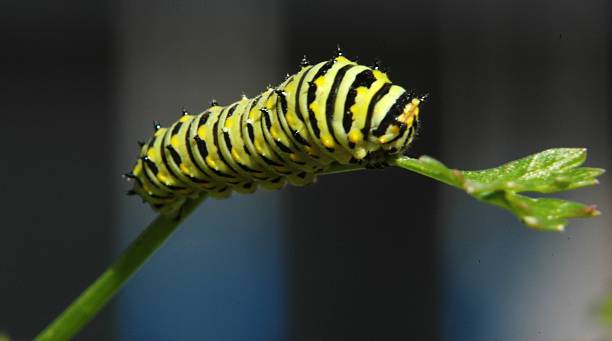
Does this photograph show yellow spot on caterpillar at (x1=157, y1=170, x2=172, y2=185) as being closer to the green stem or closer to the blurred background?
the green stem

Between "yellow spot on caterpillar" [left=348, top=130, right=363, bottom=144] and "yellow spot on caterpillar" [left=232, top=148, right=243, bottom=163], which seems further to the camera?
"yellow spot on caterpillar" [left=232, top=148, right=243, bottom=163]

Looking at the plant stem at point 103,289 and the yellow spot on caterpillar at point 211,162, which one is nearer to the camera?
the plant stem at point 103,289

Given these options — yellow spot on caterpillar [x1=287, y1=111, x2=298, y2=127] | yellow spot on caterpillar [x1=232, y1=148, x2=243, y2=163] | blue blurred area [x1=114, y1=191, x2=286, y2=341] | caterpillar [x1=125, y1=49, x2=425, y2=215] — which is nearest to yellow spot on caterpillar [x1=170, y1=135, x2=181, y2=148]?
caterpillar [x1=125, y1=49, x2=425, y2=215]

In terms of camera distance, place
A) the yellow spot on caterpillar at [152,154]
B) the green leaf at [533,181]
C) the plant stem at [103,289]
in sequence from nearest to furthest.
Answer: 1. the green leaf at [533,181]
2. the plant stem at [103,289]
3. the yellow spot on caterpillar at [152,154]

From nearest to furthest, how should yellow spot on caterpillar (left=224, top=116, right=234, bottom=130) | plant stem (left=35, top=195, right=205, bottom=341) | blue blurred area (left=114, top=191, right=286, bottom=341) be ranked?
1. plant stem (left=35, top=195, right=205, bottom=341)
2. yellow spot on caterpillar (left=224, top=116, right=234, bottom=130)
3. blue blurred area (left=114, top=191, right=286, bottom=341)

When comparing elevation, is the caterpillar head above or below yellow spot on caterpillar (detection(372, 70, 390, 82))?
below

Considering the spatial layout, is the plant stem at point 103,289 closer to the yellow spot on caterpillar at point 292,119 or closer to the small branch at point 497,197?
the small branch at point 497,197

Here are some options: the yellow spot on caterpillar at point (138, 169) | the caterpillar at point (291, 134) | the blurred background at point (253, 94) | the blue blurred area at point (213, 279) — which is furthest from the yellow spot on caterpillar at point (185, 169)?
the blurred background at point (253, 94)

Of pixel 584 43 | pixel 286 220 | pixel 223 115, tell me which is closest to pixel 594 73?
pixel 584 43

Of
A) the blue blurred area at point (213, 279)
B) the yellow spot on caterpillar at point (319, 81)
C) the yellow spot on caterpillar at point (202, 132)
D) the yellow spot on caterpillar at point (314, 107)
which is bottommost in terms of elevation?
the blue blurred area at point (213, 279)
